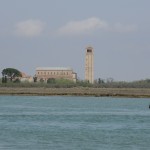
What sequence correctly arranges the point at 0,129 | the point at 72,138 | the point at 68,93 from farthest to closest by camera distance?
the point at 68,93
the point at 0,129
the point at 72,138

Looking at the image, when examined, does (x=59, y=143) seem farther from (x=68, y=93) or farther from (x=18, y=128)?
(x=68, y=93)

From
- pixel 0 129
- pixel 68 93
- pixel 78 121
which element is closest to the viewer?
pixel 0 129

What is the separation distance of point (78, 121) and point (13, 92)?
104 metres

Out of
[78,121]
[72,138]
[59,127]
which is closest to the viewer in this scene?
[72,138]

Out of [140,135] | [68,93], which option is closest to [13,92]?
[68,93]

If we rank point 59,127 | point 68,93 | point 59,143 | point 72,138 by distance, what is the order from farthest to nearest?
point 68,93, point 59,127, point 72,138, point 59,143

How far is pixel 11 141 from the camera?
39969 millimetres

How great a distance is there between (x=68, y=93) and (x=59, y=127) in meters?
105

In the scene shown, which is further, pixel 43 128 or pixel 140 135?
pixel 43 128

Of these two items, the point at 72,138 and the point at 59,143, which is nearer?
the point at 59,143

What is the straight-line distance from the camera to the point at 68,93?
156 metres

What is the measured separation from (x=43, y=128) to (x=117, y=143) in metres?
10.7

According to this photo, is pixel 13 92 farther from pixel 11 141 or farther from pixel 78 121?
pixel 11 141

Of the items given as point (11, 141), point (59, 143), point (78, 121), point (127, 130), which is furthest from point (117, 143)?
point (78, 121)
